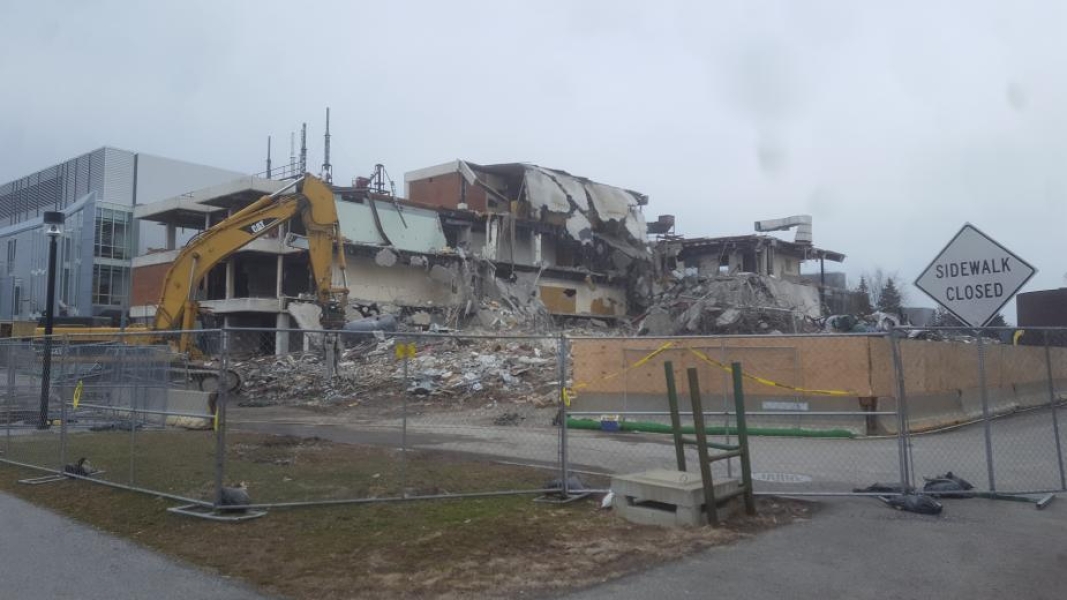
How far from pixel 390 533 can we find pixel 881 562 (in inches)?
175

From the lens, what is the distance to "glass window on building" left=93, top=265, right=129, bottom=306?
53.7 m

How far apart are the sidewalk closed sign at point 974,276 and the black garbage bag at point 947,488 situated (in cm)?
190

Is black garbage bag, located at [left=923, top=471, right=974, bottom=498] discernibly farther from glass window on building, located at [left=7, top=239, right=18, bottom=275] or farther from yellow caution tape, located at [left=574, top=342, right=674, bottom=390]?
glass window on building, located at [left=7, top=239, right=18, bottom=275]

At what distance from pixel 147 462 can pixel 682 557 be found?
8.50 metres

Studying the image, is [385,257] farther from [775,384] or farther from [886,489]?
[886,489]

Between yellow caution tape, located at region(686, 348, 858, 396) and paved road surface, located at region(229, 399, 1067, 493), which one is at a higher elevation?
yellow caution tape, located at region(686, 348, 858, 396)

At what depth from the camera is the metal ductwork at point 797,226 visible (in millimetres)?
60969

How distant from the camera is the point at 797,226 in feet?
202

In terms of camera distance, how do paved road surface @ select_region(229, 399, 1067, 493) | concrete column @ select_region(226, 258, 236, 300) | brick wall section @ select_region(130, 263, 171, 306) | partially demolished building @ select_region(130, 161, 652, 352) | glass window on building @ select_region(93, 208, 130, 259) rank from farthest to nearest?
1. glass window on building @ select_region(93, 208, 130, 259)
2. brick wall section @ select_region(130, 263, 171, 306)
3. concrete column @ select_region(226, 258, 236, 300)
4. partially demolished building @ select_region(130, 161, 652, 352)
5. paved road surface @ select_region(229, 399, 1067, 493)

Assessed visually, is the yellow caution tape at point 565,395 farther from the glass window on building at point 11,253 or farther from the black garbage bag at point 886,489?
the glass window on building at point 11,253

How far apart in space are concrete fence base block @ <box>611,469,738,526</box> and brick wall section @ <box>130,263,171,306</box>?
141ft

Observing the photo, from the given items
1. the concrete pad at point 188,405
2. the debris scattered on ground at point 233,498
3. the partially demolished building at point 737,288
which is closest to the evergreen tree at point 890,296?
the partially demolished building at point 737,288

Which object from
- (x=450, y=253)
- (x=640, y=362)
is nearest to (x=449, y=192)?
(x=450, y=253)

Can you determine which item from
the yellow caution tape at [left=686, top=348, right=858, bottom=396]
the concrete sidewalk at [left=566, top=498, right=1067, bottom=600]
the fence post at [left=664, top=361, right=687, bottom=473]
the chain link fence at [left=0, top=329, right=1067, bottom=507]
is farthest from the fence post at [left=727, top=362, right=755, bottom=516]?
the yellow caution tape at [left=686, top=348, right=858, bottom=396]
